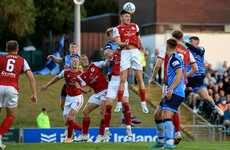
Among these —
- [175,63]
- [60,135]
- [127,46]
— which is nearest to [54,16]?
[60,135]

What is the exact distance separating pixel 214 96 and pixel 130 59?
12.7 meters

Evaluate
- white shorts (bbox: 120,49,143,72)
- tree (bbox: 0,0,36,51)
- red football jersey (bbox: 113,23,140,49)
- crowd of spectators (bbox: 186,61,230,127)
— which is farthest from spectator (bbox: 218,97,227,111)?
tree (bbox: 0,0,36,51)

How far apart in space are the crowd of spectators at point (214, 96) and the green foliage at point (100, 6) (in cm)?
3522

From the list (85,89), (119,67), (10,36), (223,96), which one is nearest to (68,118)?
(85,89)

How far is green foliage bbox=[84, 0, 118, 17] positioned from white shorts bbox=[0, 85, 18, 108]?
51.1 m

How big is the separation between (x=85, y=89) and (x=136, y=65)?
1819 millimetres

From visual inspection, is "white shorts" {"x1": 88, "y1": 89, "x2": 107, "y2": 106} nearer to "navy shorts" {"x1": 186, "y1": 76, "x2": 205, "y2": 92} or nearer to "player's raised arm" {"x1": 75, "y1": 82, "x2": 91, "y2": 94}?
"player's raised arm" {"x1": 75, "y1": 82, "x2": 91, "y2": 94}

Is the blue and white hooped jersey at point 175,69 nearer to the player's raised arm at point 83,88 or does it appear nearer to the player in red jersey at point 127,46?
the player in red jersey at point 127,46

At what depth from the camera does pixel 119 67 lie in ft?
45.0

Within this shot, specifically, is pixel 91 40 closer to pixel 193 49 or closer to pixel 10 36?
pixel 10 36

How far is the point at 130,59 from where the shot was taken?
13.0 m

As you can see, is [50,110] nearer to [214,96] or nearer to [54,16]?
[214,96]

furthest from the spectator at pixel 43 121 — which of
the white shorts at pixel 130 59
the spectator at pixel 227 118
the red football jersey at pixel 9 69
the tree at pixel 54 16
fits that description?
the tree at pixel 54 16

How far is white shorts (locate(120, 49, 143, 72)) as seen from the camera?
1300 centimetres
